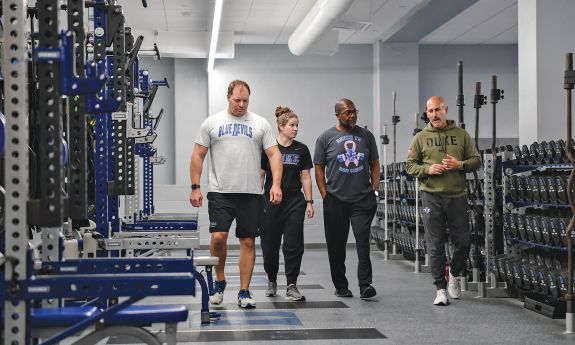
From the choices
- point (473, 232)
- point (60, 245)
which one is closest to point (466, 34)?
point (473, 232)

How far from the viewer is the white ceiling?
1118 centimetres

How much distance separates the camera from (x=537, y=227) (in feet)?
19.4

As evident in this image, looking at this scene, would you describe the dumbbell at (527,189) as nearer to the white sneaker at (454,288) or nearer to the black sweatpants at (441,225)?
the black sweatpants at (441,225)

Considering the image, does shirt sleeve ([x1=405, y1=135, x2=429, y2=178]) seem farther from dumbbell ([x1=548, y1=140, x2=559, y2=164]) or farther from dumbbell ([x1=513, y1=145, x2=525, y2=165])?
dumbbell ([x1=548, y1=140, x2=559, y2=164])

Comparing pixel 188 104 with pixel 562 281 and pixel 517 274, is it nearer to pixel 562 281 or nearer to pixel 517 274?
pixel 517 274

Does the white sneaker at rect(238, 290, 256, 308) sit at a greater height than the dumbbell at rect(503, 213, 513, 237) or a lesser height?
lesser

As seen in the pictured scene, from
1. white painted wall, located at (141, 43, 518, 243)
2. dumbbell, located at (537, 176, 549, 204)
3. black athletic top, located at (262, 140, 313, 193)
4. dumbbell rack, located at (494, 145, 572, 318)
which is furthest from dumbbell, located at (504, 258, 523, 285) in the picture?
white painted wall, located at (141, 43, 518, 243)

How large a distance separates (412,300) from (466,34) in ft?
26.4

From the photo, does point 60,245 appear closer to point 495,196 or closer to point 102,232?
point 102,232

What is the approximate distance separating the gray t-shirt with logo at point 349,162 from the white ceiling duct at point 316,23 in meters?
3.36

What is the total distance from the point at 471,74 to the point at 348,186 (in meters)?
A: 8.60

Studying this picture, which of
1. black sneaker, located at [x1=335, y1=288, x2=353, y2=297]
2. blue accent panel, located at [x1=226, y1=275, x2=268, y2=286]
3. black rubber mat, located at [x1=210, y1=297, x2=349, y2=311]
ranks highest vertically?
black sneaker, located at [x1=335, y1=288, x2=353, y2=297]

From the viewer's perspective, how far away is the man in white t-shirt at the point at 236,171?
5.73 m

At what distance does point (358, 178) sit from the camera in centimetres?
651
